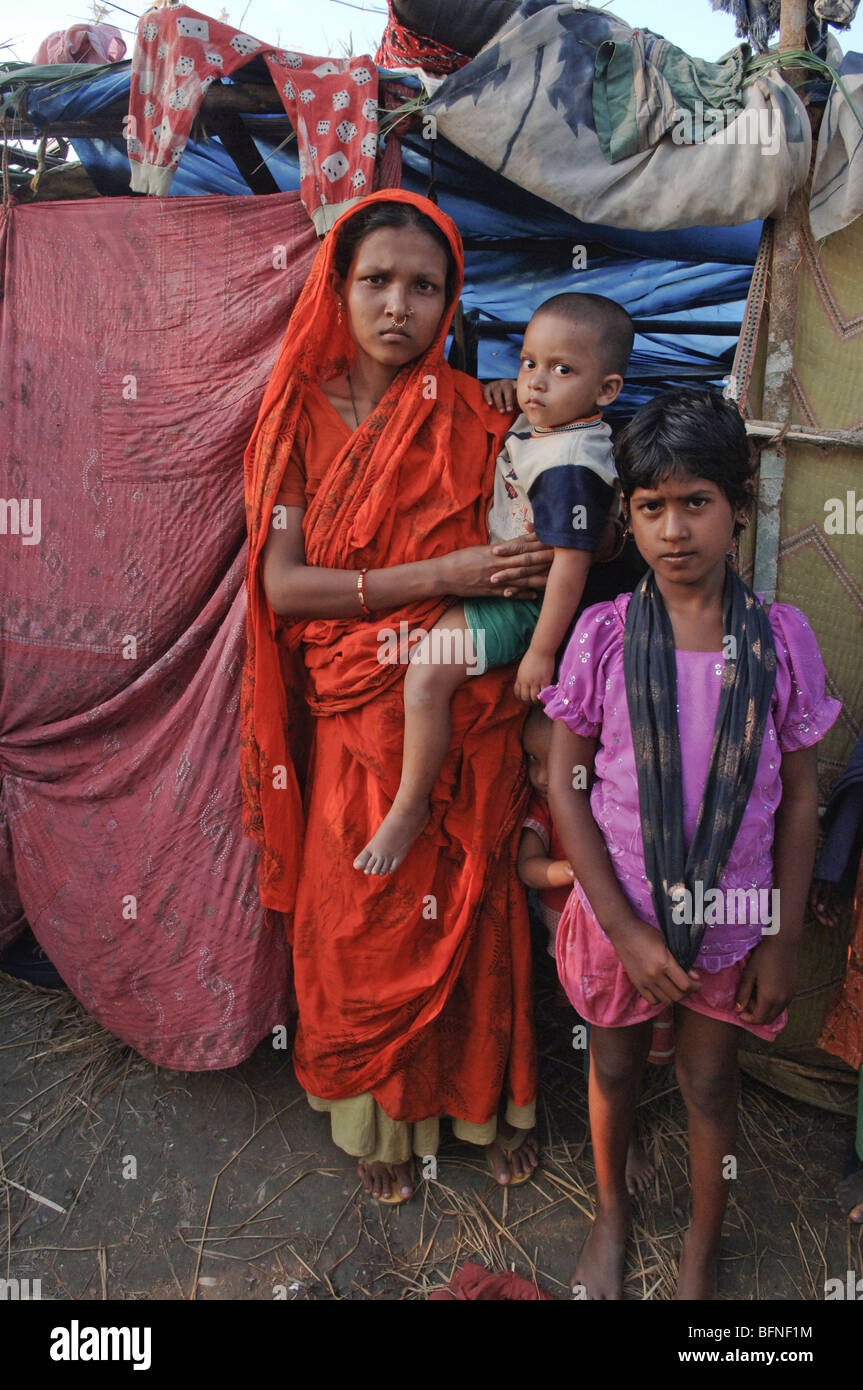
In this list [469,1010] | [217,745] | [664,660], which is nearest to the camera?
[664,660]

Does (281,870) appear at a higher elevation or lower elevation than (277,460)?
lower

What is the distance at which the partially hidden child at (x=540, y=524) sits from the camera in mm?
1844

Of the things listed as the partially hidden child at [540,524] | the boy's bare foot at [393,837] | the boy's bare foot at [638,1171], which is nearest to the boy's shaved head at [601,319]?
the partially hidden child at [540,524]

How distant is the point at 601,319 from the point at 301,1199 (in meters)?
2.33

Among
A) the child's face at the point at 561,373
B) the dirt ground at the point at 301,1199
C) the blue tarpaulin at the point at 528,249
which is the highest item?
the blue tarpaulin at the point at 528,249

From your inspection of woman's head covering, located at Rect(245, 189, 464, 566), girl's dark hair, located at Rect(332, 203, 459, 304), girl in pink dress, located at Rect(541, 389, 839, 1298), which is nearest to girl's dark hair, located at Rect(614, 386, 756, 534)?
girl in pink dress, located at Rect(541, 389, 839, 1298)

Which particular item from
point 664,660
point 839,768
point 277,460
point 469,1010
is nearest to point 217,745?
point 277,460

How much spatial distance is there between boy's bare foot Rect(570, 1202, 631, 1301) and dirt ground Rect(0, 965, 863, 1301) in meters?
0.06

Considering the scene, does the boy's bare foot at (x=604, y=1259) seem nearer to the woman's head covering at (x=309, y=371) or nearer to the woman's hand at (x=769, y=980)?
the woman's hand at (x=769, y=980)

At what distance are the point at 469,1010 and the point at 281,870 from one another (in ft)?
2.03

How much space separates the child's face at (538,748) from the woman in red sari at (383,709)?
1.5 inches

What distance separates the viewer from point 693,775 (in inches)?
65.0
